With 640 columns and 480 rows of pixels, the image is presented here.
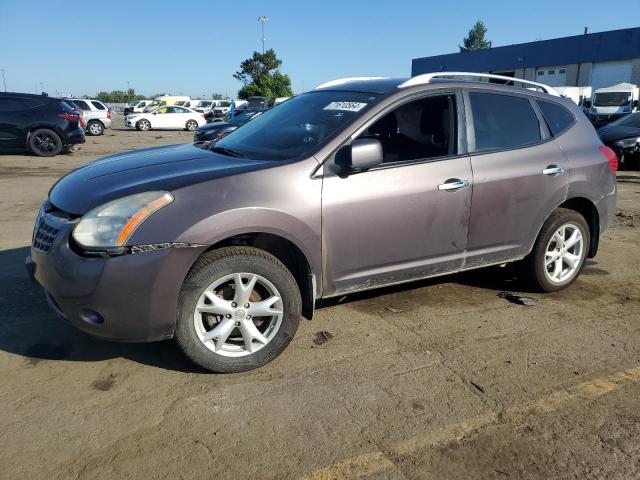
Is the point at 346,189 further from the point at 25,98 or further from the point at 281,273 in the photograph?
the point at 25,98

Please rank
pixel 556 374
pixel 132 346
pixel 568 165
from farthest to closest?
pixel 568 165, pixel 132 346, pixel 556 374

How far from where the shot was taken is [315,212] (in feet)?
11.3

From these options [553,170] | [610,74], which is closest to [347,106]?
[553,170]

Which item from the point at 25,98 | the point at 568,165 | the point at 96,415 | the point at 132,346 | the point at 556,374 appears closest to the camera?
the point at 96,415

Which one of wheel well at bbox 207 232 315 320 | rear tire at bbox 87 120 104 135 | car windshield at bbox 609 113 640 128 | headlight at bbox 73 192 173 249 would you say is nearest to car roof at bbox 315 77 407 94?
wheel well at bbox 207 232 315 320

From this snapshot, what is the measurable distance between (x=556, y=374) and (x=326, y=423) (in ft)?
5.03

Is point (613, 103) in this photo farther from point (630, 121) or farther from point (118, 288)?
point (118, 288)

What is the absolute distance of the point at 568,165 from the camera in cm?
457

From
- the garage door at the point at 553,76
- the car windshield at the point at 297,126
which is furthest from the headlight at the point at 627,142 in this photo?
the garage door at the point at 553,76

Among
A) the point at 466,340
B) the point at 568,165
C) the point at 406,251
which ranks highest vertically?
the point at 568,165

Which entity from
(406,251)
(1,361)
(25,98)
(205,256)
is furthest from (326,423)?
(25,98)

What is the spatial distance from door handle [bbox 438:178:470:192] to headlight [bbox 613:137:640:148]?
1104 cm

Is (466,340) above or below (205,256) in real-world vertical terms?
below

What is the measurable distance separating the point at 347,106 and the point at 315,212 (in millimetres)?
968
